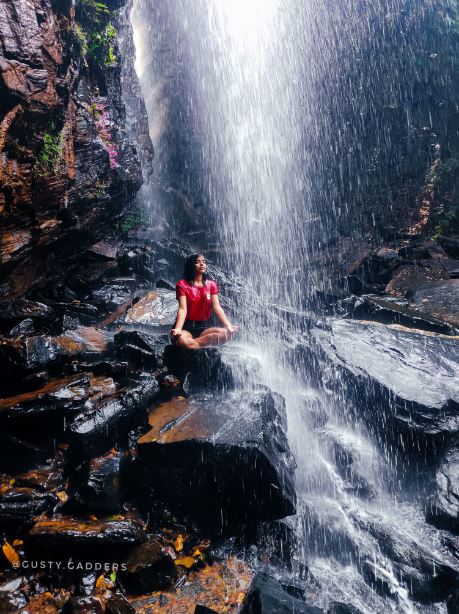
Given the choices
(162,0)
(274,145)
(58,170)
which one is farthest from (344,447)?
(162,0)

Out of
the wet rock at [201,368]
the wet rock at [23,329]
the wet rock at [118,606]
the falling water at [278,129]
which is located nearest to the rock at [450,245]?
the falling water at [278,129]

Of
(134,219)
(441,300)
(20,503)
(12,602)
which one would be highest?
(134,219)

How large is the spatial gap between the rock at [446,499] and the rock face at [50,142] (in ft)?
24.6

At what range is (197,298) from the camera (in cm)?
583

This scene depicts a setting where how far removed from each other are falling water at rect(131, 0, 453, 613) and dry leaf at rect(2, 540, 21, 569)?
15.5 feet

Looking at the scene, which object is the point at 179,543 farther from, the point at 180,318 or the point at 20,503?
the point at 180,318

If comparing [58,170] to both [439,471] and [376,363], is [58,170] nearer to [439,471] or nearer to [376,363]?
[376,363]

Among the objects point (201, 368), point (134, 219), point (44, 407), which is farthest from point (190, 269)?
point (134, 219)

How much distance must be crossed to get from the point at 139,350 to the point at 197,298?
1.40 m

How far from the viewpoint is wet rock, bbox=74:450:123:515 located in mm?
3764

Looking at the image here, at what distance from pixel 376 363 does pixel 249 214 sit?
1273cm

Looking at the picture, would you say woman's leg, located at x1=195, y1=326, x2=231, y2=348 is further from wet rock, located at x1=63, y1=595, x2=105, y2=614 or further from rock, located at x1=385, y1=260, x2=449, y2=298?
rock, located at x1=385, y1=260, x2=449, y2=298

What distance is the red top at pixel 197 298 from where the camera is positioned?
227 inches

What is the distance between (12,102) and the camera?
5289 mm
